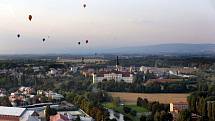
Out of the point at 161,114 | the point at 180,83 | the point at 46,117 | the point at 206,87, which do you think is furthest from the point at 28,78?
the point at 161,114

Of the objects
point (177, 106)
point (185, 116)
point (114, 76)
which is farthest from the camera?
point (114, 76)

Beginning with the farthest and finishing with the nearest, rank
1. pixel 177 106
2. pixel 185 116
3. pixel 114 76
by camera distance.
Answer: pixel 114 76 → pixel 177 106 → pixel 185 116

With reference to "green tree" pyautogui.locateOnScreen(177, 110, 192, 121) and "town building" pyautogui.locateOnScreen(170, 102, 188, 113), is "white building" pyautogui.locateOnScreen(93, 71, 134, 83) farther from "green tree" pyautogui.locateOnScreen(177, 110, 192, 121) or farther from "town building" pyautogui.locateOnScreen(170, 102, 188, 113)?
"green tree" pyautogui.locateOnScreen(177, 110, 192, 121)

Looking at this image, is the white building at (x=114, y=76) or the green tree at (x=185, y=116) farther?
the white building at (x=114, y=76)

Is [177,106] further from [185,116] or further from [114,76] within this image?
[114,76]

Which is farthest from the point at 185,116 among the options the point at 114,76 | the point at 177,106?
the point at 114,76

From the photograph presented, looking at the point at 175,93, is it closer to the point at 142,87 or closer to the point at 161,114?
the point at 142,87

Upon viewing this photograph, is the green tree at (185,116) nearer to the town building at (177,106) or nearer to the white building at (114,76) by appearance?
the town building at (177,106)

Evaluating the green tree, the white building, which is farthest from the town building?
the white building

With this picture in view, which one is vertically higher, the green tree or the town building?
the green tree

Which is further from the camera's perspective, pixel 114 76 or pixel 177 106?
pixel 114 76

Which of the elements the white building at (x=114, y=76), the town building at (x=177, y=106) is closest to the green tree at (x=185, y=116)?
the town building at (x=177, y=106)
